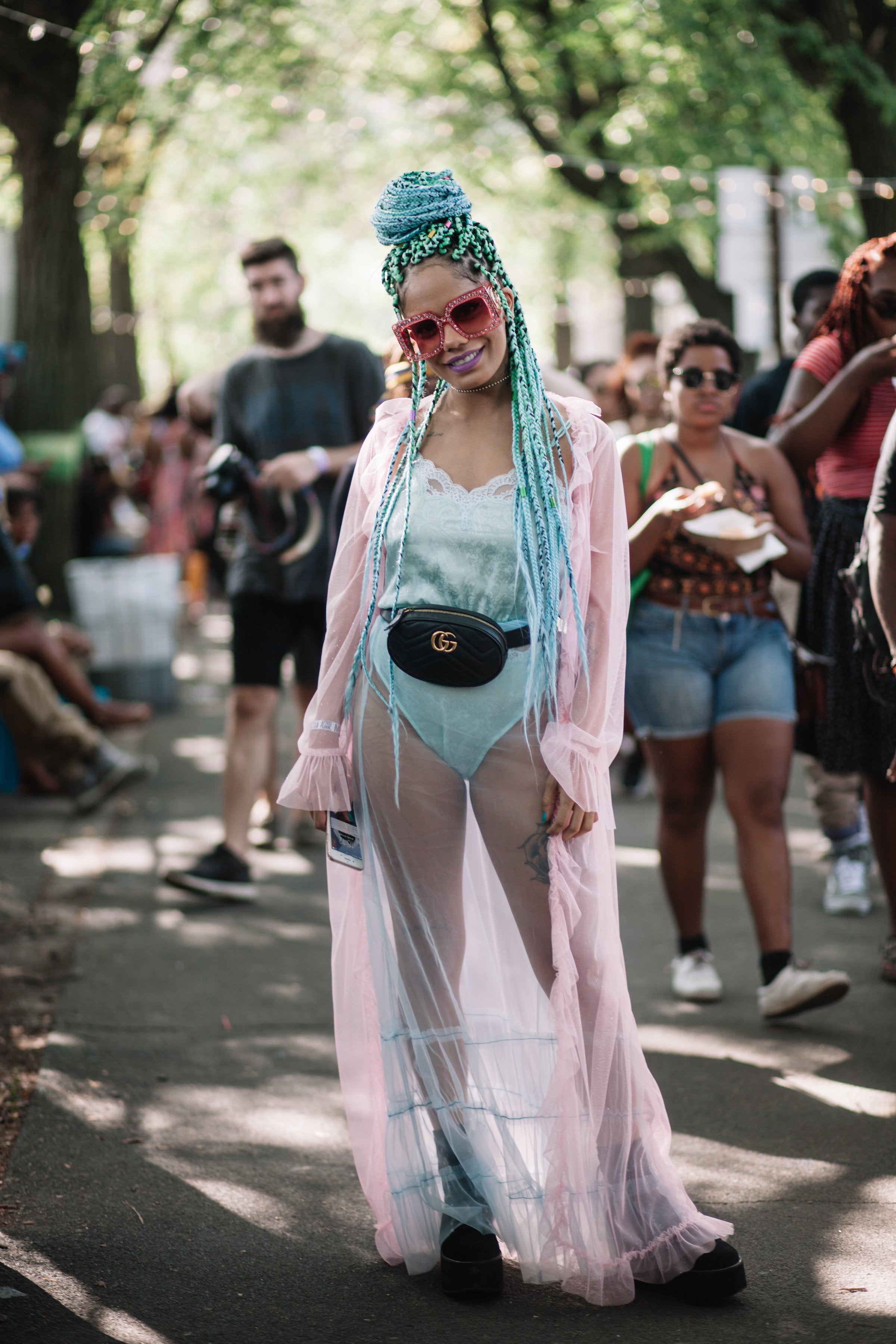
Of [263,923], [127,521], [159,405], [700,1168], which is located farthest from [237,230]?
[700,1168]

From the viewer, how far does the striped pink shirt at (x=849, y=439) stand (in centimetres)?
462

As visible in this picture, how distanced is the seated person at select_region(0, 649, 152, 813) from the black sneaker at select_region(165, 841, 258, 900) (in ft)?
5.97

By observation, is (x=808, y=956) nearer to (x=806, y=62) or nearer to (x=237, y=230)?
(x=806, y=62)

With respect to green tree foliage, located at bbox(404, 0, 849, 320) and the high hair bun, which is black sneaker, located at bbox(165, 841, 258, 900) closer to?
the high hair bun

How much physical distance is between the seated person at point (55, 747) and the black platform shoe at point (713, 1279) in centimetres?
Answer: 518

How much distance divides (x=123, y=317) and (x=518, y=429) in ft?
66.6

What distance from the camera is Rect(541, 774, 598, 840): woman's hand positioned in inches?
114

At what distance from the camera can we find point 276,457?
6230 mm

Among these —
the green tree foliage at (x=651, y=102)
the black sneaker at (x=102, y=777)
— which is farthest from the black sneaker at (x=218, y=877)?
the green tree foliage at (x=651, y=102)

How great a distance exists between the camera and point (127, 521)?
19.8 meters

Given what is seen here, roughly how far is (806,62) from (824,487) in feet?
27.0

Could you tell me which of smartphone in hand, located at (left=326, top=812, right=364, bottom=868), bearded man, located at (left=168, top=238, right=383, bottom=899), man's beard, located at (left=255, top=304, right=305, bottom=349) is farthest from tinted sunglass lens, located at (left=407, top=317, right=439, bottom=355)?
man's beard, located at (left=255, top=304, right=305, bottom=349)

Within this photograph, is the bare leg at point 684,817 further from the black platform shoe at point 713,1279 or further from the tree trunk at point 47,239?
the tree trunk at point 47,239

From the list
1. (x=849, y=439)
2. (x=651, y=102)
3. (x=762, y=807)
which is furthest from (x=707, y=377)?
(x=651, y=102)
